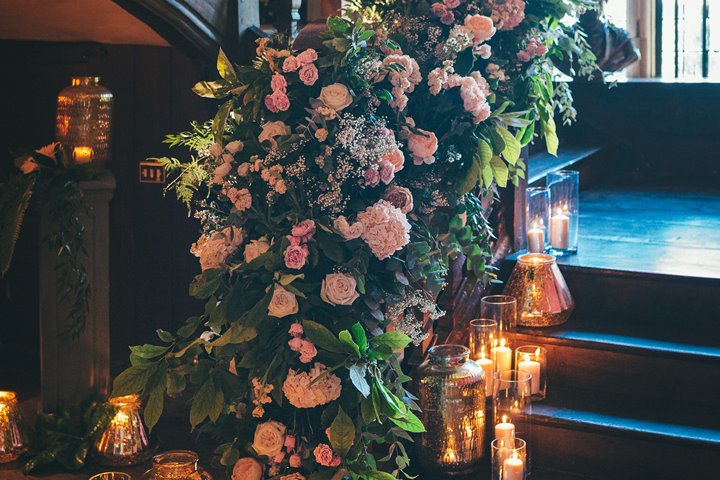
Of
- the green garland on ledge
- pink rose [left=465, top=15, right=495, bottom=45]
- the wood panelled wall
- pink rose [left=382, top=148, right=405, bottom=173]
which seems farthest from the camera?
the wood panelled wall

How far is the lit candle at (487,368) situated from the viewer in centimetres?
366

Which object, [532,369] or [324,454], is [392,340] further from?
[532,369]

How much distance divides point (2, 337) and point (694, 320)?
3448 millimetres

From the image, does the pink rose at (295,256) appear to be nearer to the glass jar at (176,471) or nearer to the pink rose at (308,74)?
the pink rose at (308,74)

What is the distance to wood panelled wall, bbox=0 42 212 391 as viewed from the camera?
478cm

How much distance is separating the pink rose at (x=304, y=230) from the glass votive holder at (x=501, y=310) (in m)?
1.38

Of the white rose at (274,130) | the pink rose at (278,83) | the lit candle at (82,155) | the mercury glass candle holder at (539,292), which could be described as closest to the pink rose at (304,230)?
the white rose at (274,130)

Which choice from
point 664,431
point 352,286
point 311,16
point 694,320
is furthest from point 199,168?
point 311,16

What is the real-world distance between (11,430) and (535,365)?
1914mm

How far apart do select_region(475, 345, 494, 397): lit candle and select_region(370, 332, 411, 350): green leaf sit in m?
1.23

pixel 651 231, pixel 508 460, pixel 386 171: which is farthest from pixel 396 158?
pixel 651 231

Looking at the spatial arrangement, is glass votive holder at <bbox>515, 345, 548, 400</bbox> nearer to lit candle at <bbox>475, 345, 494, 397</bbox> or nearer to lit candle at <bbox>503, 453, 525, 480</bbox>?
lit candle at <bbox>475, 345, 494, 397</bbox>

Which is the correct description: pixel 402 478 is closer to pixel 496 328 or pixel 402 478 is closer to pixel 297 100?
pixel 496 328

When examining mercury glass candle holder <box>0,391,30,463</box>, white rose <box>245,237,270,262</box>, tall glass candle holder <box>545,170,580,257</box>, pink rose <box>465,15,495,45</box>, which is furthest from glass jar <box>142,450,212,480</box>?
tall glass candle holder <box>545,170,580,257</box>
